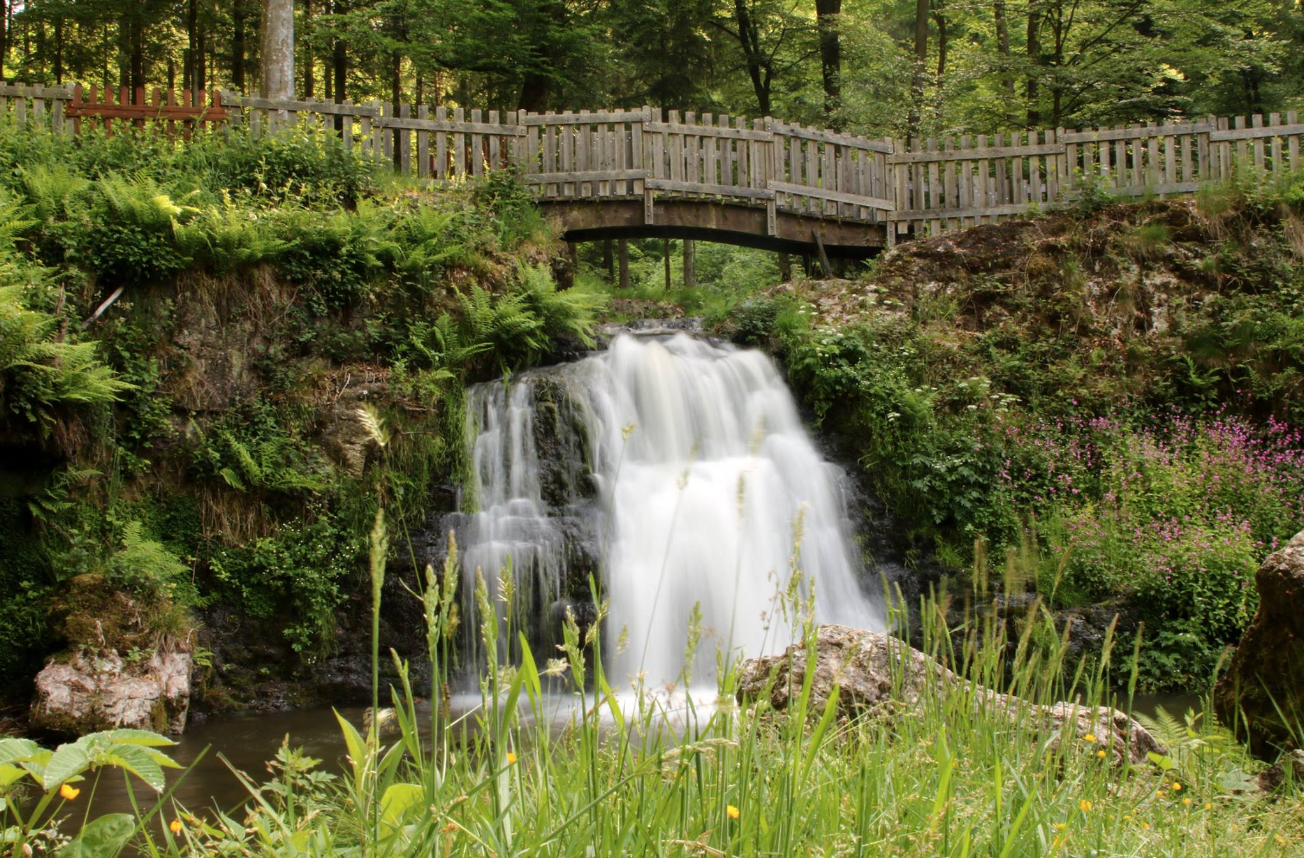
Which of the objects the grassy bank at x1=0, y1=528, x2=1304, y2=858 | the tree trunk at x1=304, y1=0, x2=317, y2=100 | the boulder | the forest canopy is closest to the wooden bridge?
the forest canopy

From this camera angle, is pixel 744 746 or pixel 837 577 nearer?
pixel 744 746

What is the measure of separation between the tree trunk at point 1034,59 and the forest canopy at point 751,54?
47mm

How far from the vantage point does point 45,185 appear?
28.2 ft

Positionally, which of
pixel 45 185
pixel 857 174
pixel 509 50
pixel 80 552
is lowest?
pixel 80 552

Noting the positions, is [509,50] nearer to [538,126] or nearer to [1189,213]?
[538,126]

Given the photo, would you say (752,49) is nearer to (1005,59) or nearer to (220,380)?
(1005,59)

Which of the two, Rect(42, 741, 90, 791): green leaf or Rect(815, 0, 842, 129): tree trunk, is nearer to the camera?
Rect(42, 741, 90, 791): green leaf

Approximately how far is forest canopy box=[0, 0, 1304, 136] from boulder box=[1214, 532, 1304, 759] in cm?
1409

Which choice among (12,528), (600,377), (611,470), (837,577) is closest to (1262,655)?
(837,577)

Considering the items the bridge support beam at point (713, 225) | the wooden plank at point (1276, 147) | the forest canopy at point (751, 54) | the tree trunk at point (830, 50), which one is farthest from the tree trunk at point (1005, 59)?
the bridge support beam at point (713, 225)

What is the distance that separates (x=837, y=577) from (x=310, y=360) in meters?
5.46

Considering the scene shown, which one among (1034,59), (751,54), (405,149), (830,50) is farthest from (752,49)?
(405,149)

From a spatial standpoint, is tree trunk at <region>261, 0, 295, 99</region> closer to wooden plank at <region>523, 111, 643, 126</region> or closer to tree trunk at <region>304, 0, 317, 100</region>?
wooden plank at <region>523, 111, 643, 126</region>

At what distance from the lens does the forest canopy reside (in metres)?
16.8
